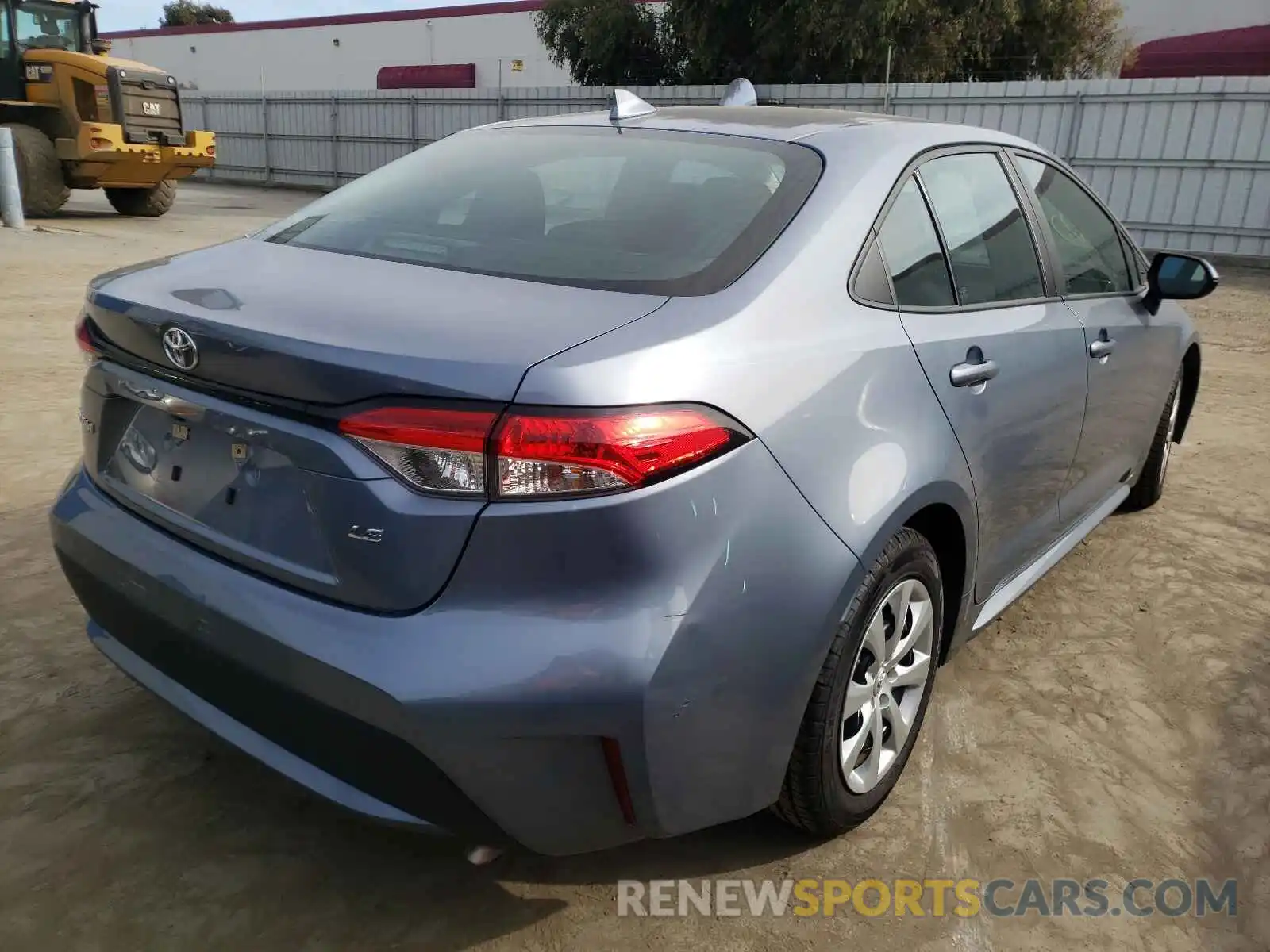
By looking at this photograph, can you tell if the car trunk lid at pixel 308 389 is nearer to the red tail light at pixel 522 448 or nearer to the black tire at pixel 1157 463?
the red tail light at pixel 522 448

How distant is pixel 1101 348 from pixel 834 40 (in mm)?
16841

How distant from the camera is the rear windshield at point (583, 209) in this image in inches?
79.4

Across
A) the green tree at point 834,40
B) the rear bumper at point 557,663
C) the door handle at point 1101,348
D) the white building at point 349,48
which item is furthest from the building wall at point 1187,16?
the rear bumper at point 557,663

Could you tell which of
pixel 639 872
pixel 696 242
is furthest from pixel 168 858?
pixel 696 242

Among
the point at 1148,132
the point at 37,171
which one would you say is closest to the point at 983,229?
the point at 1148,132

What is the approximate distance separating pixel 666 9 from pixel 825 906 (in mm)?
21336

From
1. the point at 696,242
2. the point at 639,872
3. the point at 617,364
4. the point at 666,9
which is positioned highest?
the point at 666,9

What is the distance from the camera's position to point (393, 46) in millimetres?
36844

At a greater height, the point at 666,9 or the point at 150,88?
the point at 666,9

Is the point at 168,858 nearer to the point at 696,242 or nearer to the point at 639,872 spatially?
the point at 639,872

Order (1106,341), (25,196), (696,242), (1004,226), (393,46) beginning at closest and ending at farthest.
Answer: (696,242), (1004,226), (1106,341), (25,196), (393,46)

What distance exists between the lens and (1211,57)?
2120 cm

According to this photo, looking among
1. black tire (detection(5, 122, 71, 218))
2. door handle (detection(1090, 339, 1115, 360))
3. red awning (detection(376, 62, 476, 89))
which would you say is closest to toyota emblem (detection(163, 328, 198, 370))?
door handle (detection(1090, 339, 1115, 360))

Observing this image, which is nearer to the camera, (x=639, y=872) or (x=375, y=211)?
(x=639, y=872)
